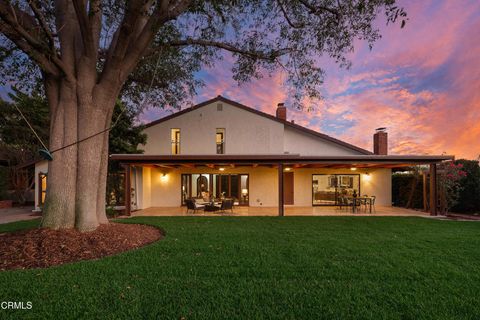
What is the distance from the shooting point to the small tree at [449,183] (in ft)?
38.9

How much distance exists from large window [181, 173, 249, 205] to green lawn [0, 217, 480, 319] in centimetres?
881

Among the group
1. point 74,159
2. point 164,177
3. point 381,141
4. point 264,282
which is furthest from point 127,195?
point 381,141

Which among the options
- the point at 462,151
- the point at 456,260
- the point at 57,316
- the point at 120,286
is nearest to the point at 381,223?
the point at 456,260

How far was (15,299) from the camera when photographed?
11.0 feet

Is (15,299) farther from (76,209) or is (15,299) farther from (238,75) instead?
(238,75)

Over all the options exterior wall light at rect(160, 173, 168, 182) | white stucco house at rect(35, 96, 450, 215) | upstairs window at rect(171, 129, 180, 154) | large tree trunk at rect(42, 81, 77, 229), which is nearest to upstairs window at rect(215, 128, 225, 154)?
white stucco house at rect(35, 96, 450, 215)

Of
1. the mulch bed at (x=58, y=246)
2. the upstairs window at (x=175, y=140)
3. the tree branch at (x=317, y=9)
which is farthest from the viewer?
the upstairs window at (x=175, y=140)

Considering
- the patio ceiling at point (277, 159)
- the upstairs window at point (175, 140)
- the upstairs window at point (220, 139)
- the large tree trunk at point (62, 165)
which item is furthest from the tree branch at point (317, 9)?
the upstairs window at point (175, 140)

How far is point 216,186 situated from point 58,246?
420 inches

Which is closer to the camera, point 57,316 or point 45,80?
point 57,316

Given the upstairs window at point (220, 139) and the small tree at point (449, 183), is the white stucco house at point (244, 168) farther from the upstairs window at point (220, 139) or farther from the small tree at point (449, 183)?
the small tree at point (449, 183)

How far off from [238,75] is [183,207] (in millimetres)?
9020

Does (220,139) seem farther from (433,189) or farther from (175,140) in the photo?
(433,189)

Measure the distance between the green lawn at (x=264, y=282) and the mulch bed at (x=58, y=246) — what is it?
512 mm
